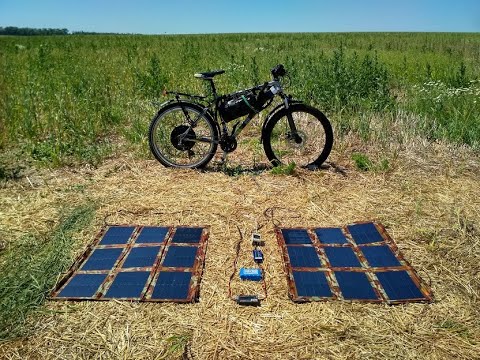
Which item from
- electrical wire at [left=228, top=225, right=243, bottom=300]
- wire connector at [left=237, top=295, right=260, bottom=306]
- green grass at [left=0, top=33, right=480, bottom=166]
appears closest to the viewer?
wire connector at [left=237, top=295, right=260, bottom=306]

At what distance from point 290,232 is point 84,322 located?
2198 mm

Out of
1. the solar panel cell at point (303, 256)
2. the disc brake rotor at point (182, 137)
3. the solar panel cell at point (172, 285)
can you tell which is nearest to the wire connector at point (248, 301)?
the solar panel cell at point (172, 285)

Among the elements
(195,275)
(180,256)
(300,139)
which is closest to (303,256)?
(195,275)

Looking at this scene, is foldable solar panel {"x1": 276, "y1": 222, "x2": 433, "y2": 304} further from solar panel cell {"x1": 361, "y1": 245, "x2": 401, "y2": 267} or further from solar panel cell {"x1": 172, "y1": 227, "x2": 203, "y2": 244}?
solar panel cell {"x1": 172, "y1": 227, "x2": 203, "y2": 244}

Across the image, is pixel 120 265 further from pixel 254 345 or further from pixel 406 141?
pixel 406 141

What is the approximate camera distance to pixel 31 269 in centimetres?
→ 360

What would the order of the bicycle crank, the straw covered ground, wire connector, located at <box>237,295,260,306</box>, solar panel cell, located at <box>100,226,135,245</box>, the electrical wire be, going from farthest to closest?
the bicycle crank
solar panel cell, located at <box>100,226,135,245</box>
the electrical wire
wire connector, located at <box>237,295,260,306</box>
the straw covered ground

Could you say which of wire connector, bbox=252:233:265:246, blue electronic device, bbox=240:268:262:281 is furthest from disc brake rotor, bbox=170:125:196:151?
blue electronic device, bbox=240:268:262:281

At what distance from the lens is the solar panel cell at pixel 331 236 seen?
4.04 metres

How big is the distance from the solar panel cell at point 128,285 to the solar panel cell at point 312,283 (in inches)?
53.9

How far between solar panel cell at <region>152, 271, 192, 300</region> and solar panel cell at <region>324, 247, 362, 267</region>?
1.38 meters

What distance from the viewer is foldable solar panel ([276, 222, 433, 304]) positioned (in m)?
3.31

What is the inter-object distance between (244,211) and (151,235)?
115cm

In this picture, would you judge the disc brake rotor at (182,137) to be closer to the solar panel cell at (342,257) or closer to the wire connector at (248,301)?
the solar panel cell at (342,257)
